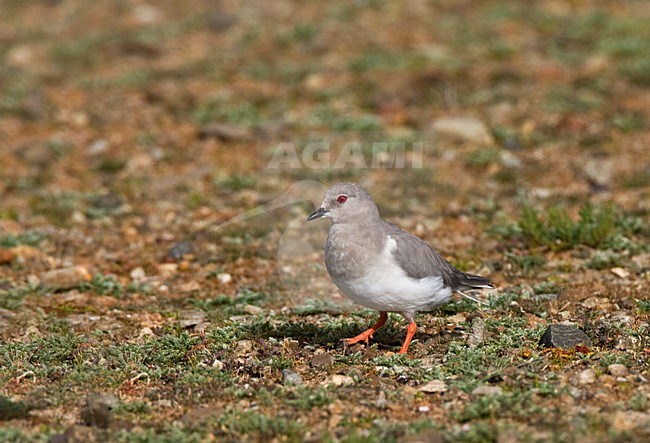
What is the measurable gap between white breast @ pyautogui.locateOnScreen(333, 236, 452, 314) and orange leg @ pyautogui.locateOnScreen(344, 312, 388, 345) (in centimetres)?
58

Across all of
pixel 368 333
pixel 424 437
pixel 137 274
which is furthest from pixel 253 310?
pixel 424 437

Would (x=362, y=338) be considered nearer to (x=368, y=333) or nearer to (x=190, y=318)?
(x=368, y=333)

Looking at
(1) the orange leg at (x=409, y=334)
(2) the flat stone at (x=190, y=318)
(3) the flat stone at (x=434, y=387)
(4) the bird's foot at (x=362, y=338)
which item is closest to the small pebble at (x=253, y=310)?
(2) the flat stone at (x=190, y=318)

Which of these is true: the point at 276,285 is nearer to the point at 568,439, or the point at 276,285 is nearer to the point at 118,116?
the point at 568,439

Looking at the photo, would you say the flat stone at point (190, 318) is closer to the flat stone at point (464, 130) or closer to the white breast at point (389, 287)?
the white breast at point (389, 287)

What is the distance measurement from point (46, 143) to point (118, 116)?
1.65 meters

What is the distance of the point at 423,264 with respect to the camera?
28.8ft

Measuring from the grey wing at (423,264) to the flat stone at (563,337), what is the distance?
2.69ft

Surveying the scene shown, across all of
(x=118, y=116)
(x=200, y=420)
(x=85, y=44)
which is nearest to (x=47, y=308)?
(x=200, y=420)

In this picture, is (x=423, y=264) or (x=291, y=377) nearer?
(x=291, y=377)

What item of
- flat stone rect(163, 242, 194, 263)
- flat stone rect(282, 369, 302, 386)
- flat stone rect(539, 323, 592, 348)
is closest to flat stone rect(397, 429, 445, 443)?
flat stone rect(282, 369, 302, 386)

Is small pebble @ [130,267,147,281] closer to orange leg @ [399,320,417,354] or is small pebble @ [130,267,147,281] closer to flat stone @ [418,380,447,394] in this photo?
orange leg @ [399,320,417,354]

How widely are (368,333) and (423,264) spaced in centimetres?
98

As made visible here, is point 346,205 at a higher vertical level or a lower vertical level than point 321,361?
higher
